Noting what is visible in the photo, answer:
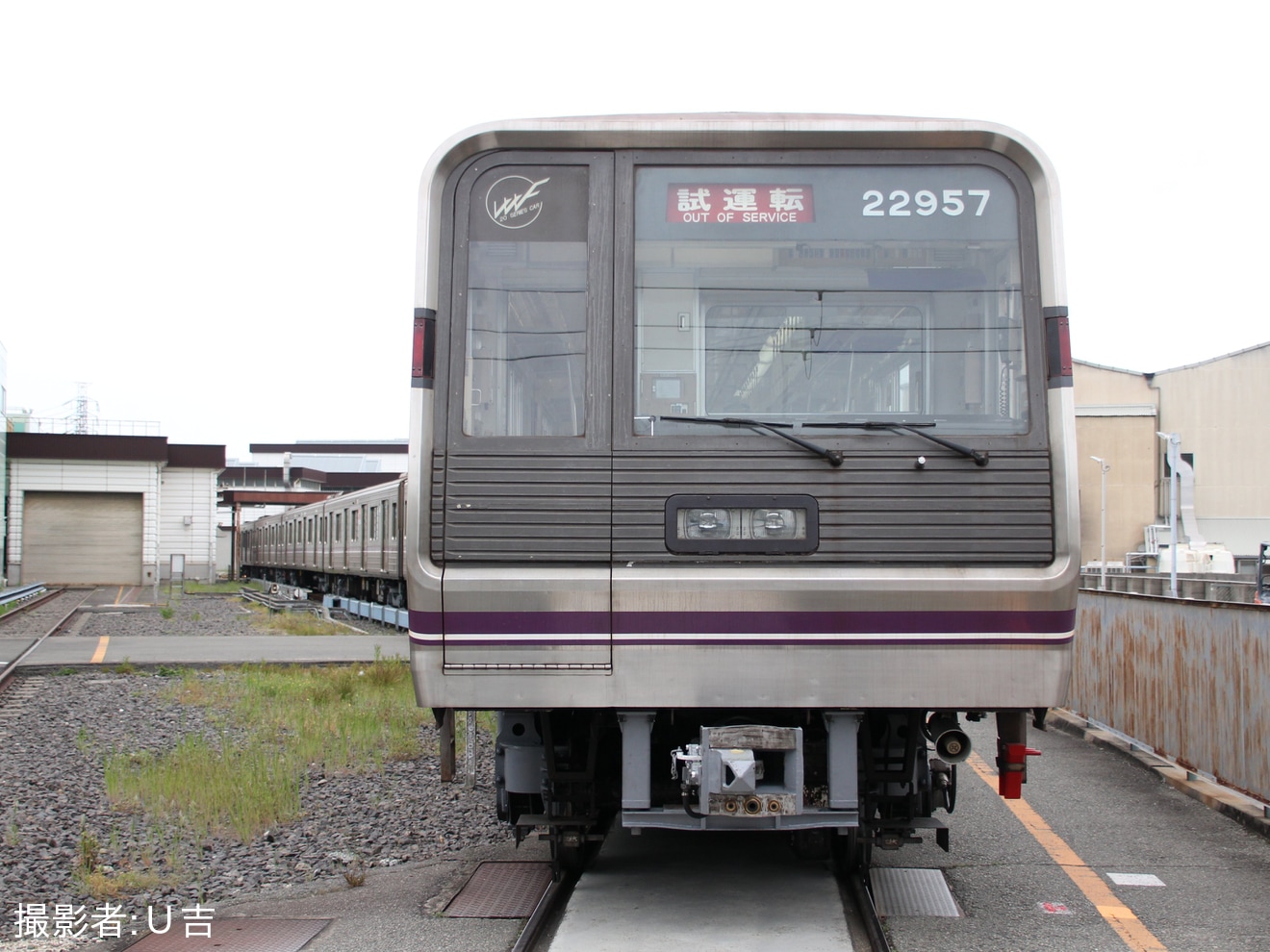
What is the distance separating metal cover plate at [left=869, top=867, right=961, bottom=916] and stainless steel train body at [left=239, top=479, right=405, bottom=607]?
45.7 feet

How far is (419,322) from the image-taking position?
464cm

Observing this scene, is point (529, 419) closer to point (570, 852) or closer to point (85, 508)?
point (570, 852)

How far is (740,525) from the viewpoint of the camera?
4480 millimetres

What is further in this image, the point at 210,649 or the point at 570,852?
the point at 210,649

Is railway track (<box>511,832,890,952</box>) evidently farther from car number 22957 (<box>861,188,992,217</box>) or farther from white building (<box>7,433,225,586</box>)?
white building (<box>7,433,225,586</box>)

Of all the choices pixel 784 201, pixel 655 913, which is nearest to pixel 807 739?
pixel 655 913

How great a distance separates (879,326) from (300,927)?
10.8 feet

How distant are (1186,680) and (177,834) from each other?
19.7 feet

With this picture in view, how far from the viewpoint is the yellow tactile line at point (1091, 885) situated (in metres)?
4.70

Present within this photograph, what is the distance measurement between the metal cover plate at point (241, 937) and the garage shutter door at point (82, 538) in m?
44.5

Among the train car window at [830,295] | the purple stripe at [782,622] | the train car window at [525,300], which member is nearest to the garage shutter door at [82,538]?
the train car window at [525,300]

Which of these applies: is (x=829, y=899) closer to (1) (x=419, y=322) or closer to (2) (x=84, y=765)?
(1) (x=419, y=322)

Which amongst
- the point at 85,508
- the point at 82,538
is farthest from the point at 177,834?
the point at 85,508

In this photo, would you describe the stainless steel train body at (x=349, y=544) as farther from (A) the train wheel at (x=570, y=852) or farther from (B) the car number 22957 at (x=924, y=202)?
(B) the car number 22957 at (x=924, y=202)
